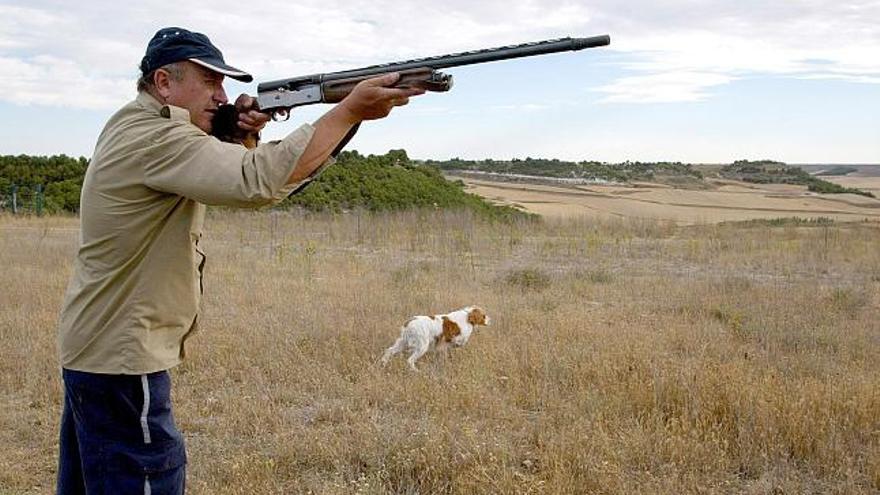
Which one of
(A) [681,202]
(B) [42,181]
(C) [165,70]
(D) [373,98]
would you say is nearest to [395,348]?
(C) [165,70]

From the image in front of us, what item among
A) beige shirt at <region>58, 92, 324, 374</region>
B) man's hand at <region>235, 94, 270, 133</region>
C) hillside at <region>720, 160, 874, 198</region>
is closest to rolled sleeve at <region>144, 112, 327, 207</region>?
beige shirt at <region>58, 92, 324, 374</region>

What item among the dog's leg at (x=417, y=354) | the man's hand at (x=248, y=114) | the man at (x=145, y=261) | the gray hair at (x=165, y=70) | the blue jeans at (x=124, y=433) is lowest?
the dog's leg at (x=417, y=354)

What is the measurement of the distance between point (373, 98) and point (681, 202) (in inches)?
1393

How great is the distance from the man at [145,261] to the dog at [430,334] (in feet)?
15.5

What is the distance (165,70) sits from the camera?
255 centimetres

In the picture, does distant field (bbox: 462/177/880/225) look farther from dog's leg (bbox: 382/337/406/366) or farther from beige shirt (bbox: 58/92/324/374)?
beige shirt (bbox: 58/92/324/374)

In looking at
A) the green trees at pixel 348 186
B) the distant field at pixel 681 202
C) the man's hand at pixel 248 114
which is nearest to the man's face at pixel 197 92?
the man's hand at pixel 248 114

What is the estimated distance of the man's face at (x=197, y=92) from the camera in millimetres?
2576

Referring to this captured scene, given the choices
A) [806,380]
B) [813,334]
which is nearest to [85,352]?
[806,380]

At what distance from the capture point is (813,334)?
8.39 meters

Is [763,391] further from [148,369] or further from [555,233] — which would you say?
[555,233]

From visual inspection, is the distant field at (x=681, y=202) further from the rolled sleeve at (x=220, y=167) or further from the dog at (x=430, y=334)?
the rolled sleeve at (x=220, y=167)

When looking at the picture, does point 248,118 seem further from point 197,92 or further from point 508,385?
point 508,385

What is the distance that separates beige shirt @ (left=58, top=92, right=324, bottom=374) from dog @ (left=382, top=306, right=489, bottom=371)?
477 centimetres
